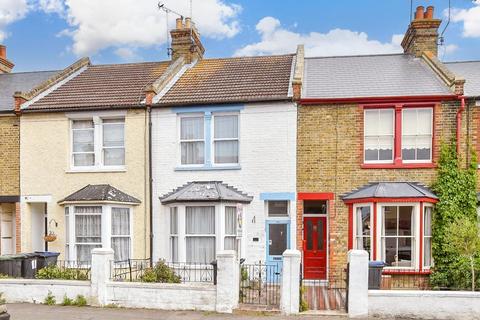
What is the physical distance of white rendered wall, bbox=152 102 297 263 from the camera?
1469 centimetres

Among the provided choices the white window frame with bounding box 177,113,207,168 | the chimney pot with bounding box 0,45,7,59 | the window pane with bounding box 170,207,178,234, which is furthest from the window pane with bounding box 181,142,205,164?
the chimney pot with bounding box 0,45,7,59

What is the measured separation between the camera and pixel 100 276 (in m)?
11.6

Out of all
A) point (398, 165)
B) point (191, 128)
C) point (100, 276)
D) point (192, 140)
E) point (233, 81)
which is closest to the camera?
point (100, 276)

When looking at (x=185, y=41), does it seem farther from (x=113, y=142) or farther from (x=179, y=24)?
(x=113, y=142)

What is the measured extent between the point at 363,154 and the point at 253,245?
4730 millimetres

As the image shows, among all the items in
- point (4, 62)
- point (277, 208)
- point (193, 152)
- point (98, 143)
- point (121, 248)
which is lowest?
point (121, 248)

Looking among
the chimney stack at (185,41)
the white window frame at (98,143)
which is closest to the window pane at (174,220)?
the white window frame at (98,143)

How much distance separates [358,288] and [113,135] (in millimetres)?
10004

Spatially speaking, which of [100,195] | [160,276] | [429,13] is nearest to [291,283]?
[160,276]

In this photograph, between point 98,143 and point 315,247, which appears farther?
point 98,143

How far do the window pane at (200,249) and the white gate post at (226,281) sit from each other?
3781 mm

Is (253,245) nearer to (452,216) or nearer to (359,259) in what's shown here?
(359,259)

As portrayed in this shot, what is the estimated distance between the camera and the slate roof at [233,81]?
15172mm

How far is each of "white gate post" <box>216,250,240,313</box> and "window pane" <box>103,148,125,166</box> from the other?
6.75 metres
